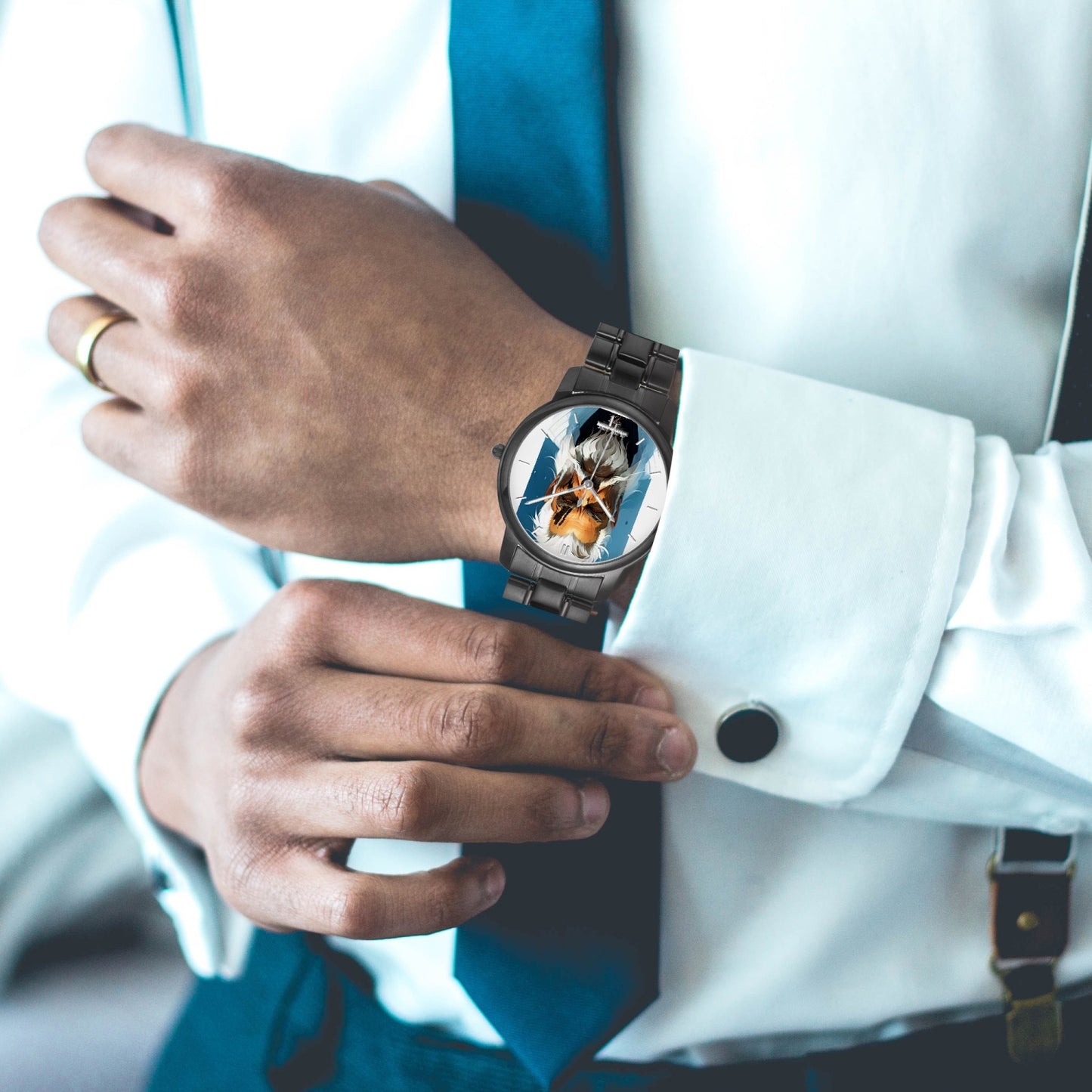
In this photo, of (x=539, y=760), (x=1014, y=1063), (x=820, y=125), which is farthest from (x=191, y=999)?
(x=820, y=125)

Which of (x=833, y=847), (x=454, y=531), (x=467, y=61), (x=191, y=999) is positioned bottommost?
(x=191, y=999)

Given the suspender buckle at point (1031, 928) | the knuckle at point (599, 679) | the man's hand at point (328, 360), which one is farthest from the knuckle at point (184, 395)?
the suspender buckle at point (1031, 928)

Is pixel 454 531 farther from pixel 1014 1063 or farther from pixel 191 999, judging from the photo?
pixel 191 999

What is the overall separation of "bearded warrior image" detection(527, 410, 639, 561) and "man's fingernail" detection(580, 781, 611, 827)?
159 millimetres

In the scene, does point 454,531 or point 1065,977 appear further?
point 1065,977

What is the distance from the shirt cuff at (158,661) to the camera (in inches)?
35.6

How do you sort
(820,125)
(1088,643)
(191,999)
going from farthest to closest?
(191,999)
(820,125)
(1088,643)

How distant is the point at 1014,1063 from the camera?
73 centimetres

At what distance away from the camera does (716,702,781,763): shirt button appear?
604 mm

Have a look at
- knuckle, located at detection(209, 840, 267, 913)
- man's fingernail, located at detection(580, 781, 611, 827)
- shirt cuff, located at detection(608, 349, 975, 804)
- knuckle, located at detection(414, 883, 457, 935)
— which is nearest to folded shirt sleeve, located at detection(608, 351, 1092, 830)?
shirt cuff, located at detection(608, 349, 975, 804)

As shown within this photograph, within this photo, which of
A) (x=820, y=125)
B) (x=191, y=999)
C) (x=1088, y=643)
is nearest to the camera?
(x=1088, y=643)

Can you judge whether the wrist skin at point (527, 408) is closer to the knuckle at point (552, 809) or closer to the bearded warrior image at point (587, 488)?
the bearded warrior image at point (587, 488)

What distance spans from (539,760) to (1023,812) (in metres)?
0.36

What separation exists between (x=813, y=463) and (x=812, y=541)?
51 mm
